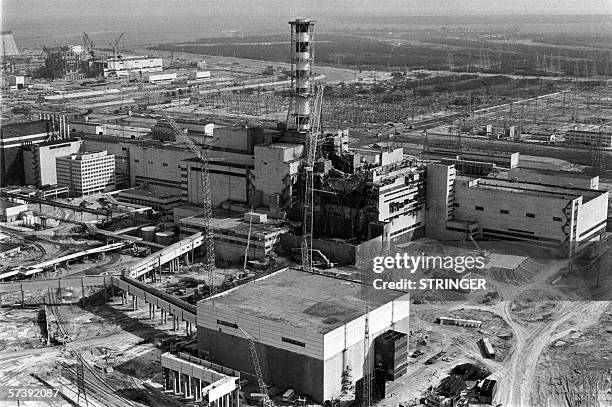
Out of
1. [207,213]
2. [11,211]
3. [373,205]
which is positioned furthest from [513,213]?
[11,211]

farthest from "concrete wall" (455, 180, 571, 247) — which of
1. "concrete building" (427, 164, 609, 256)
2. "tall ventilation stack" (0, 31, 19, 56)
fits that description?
"tall ventilation stack" (0, 31, 19, 56)

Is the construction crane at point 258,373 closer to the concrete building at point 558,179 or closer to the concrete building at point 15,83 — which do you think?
the concrete building at point 558,179

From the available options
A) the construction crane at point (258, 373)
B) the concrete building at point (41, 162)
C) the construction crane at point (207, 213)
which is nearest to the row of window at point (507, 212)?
the construction crane at point (207, 213)

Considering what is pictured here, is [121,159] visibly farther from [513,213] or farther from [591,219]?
[591,219]

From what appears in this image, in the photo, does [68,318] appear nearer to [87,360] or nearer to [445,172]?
[87,360]

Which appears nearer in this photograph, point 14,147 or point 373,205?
→ point 373,205

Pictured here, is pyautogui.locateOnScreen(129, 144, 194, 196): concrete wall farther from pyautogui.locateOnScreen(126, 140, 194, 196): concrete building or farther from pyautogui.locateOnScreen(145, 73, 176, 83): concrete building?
pyautogui.locateOnScreen(145, 73, 176, 83): concrete building
